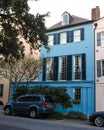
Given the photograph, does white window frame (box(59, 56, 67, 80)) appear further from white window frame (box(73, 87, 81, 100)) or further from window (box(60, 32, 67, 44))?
white window frame (box(73, 87, 81, 100))

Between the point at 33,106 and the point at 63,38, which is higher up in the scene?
the point at 63,38

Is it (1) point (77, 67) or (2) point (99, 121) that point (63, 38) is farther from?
(2) point (99, 121)

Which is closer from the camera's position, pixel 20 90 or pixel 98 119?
pixel 98 119

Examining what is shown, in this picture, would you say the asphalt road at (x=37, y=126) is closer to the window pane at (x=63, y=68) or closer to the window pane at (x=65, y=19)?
the window pane at (x=63, y=68)

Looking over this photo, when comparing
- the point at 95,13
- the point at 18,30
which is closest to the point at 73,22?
the point at 95,13

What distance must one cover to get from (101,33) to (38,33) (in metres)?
13.7

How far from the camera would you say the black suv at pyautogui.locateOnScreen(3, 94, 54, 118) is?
23.8 m

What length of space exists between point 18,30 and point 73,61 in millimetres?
14647

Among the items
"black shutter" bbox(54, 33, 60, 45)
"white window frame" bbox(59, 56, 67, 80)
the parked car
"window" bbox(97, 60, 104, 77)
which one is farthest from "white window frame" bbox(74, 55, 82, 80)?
the parked car

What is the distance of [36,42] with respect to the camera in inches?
696

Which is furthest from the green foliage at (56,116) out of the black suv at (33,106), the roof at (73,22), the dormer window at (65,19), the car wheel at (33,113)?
the dormer window at (65,19)

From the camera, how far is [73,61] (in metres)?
31.1

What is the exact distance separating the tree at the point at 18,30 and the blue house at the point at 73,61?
12859 mm

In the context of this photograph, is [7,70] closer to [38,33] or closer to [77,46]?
[77,46]
